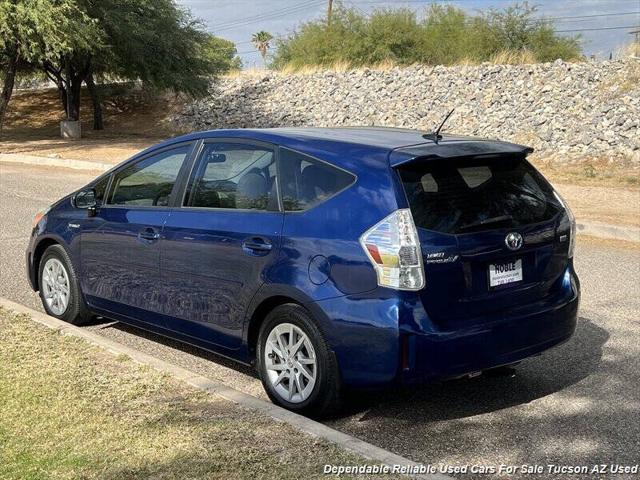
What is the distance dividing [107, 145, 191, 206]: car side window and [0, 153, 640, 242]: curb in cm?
800

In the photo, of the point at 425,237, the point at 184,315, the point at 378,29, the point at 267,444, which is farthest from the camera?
the point at 378,29

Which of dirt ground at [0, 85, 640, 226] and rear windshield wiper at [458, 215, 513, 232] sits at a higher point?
rear windshield wiper at [458, 215, 513, 232]

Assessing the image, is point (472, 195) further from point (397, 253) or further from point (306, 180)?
point (306, 180)

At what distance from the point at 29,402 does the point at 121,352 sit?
1034 millimetres

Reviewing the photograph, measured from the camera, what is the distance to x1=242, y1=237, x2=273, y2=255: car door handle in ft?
16.2

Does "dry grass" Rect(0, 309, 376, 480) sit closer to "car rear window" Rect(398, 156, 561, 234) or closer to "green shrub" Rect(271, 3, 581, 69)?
"car rear window" Rect(398, 156, 561, 234)

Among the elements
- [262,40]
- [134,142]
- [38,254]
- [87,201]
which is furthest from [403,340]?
[262,40]

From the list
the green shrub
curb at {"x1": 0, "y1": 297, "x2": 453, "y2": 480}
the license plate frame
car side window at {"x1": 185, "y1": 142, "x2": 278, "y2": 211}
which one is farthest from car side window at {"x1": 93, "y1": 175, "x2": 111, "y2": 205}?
the green shrub

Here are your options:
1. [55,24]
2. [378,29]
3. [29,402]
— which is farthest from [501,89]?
[29,402]

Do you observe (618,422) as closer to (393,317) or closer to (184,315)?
(393,317)

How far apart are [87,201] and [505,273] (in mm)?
3477

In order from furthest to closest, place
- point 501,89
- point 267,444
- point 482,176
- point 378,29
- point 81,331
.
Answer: point 378,29 < point 501,89 < point 81,331 < point 482,176 < point 267,444

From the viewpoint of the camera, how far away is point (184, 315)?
5.61 meters

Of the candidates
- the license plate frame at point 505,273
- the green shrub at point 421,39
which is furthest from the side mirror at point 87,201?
the green shrub at point 421,39
